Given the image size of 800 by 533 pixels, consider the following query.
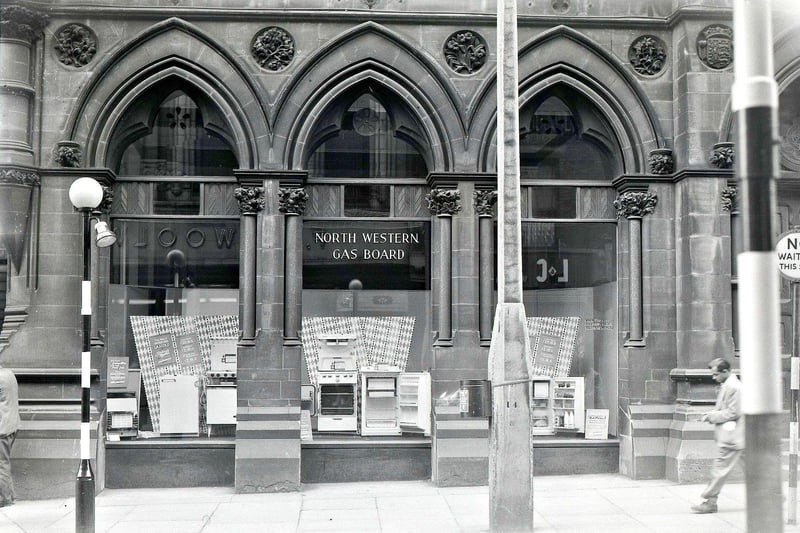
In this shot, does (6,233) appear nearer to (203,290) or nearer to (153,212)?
(153,212)

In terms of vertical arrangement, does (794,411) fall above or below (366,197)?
below

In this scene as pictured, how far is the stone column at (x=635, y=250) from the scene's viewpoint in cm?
1403

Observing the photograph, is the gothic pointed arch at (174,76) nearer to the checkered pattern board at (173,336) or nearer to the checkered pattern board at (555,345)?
the checkered pattern board at (173,336)

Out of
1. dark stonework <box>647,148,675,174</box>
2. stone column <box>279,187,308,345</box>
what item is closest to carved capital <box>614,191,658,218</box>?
dark stonework <box>647,148,675,174</box>

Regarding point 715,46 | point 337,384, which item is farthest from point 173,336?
point 715,46

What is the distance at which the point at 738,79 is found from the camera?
490cm

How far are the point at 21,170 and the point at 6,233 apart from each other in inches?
38.3

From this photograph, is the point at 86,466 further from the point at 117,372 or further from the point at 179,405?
the point at 117,372

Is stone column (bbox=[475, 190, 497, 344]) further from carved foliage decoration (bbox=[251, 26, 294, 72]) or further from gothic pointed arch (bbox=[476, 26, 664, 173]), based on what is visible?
carved foliage decoration (bbox=[251, 26, 294, 72])

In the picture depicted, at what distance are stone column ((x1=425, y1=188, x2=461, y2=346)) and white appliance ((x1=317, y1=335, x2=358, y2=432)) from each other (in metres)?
1.54

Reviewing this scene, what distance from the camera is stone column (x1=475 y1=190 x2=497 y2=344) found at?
13.9 m

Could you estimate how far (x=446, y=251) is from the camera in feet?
45.6

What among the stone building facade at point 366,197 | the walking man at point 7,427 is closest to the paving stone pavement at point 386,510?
the walking man at point 7,427

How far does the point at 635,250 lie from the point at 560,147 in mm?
2144
